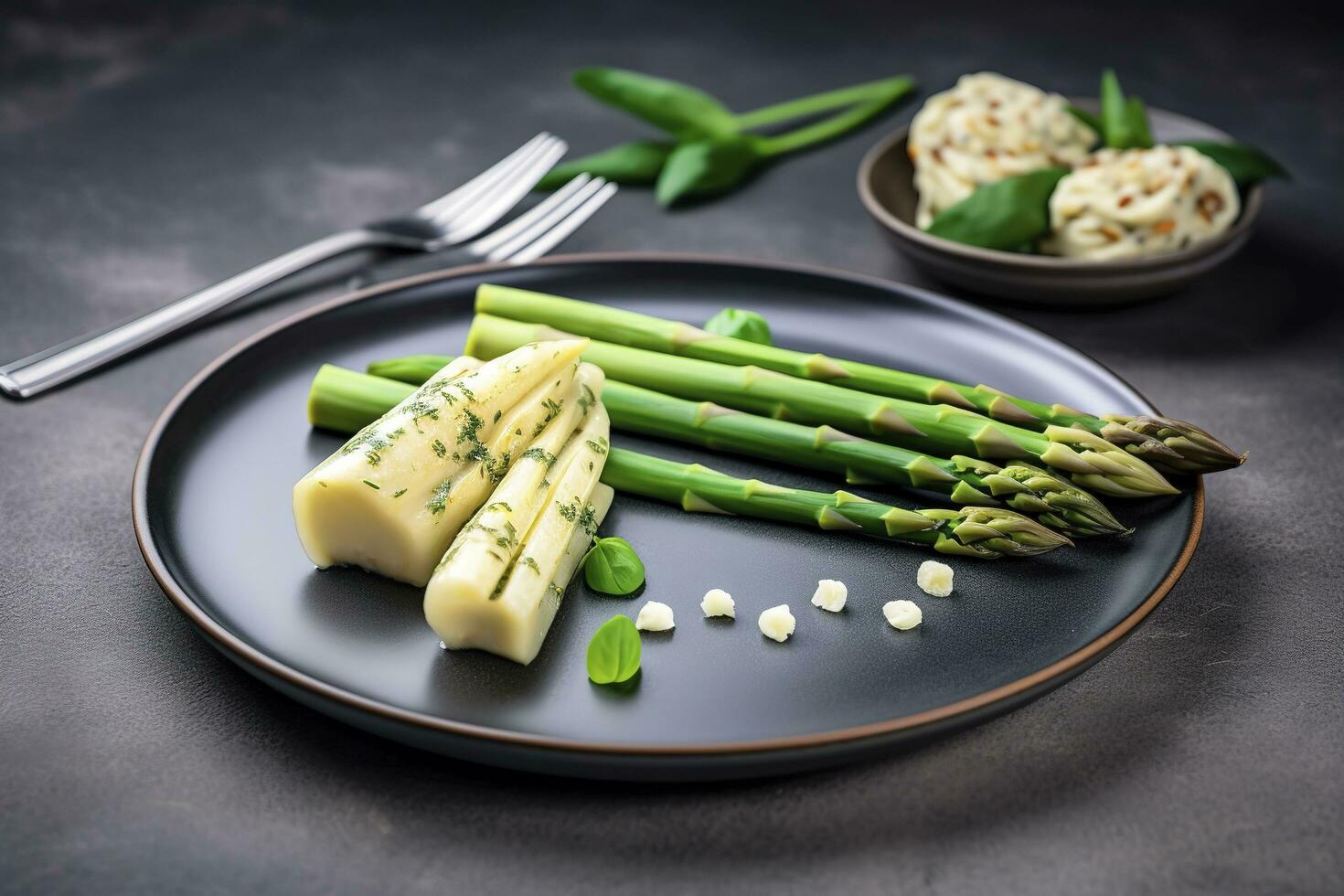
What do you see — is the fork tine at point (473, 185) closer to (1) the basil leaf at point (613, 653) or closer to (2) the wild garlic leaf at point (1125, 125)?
(2) the wild garlic leaf at point (1125, 125)

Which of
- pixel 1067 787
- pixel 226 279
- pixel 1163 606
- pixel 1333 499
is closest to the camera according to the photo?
pixel 1067 787

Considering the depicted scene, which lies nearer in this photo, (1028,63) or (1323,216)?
(1323,216)

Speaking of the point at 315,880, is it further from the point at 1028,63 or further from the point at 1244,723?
the point at 1028,63

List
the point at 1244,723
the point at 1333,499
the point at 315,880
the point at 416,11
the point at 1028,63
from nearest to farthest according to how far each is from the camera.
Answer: the point at 315,880
the point at 1244,723
the point at 1333,499
the point at 1028,63
the point at 416,11

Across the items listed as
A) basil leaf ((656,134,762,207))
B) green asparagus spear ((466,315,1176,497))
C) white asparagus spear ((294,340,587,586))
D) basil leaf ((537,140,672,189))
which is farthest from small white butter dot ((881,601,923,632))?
basil leaf ((537,140,672,189))

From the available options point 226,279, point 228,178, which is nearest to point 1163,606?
point 226,279

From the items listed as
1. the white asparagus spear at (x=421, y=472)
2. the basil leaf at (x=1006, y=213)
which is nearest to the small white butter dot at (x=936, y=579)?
the white asparagus spear at (x=421, y=472)

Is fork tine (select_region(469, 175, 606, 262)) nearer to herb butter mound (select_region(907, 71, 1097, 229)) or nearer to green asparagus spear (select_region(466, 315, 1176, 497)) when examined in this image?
green asparagus spear (select_region(466, 315, 1176, 497))
